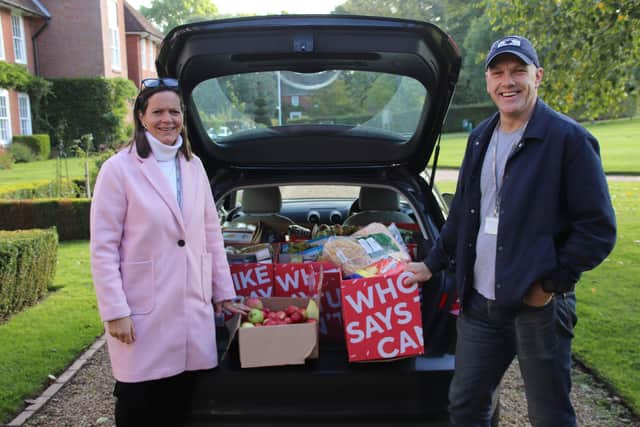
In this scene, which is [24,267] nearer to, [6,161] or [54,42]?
[6,161]

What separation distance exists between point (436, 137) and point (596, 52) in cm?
343

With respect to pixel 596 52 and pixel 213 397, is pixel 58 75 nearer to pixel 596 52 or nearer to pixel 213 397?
pixel 596 52

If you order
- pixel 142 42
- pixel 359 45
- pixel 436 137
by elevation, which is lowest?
pixel 436 137

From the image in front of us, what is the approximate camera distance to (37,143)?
23109mm

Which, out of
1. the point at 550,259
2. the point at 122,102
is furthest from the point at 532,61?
the point at 122,102

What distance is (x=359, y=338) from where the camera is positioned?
231cm

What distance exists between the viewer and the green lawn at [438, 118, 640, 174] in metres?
17.4

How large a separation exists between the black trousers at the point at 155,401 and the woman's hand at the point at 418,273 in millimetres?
935

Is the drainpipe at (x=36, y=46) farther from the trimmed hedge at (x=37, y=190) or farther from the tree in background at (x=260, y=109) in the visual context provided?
the tree in background at (x=260, y=109)

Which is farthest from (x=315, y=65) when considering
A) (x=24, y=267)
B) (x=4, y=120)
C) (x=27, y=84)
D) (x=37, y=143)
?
(x=27, y=84)

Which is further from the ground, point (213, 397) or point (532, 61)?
point (532, 61)

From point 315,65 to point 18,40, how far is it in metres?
26.5

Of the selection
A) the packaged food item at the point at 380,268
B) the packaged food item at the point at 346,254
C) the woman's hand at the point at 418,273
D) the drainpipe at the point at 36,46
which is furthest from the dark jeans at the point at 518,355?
the drainpipe at the point at 36,46

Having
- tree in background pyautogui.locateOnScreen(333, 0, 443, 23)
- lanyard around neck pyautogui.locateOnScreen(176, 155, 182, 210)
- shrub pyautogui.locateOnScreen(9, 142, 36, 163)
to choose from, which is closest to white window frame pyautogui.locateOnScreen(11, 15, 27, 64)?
shrub pyautogui.locateOnScreen(9, 142, 36, 163)
